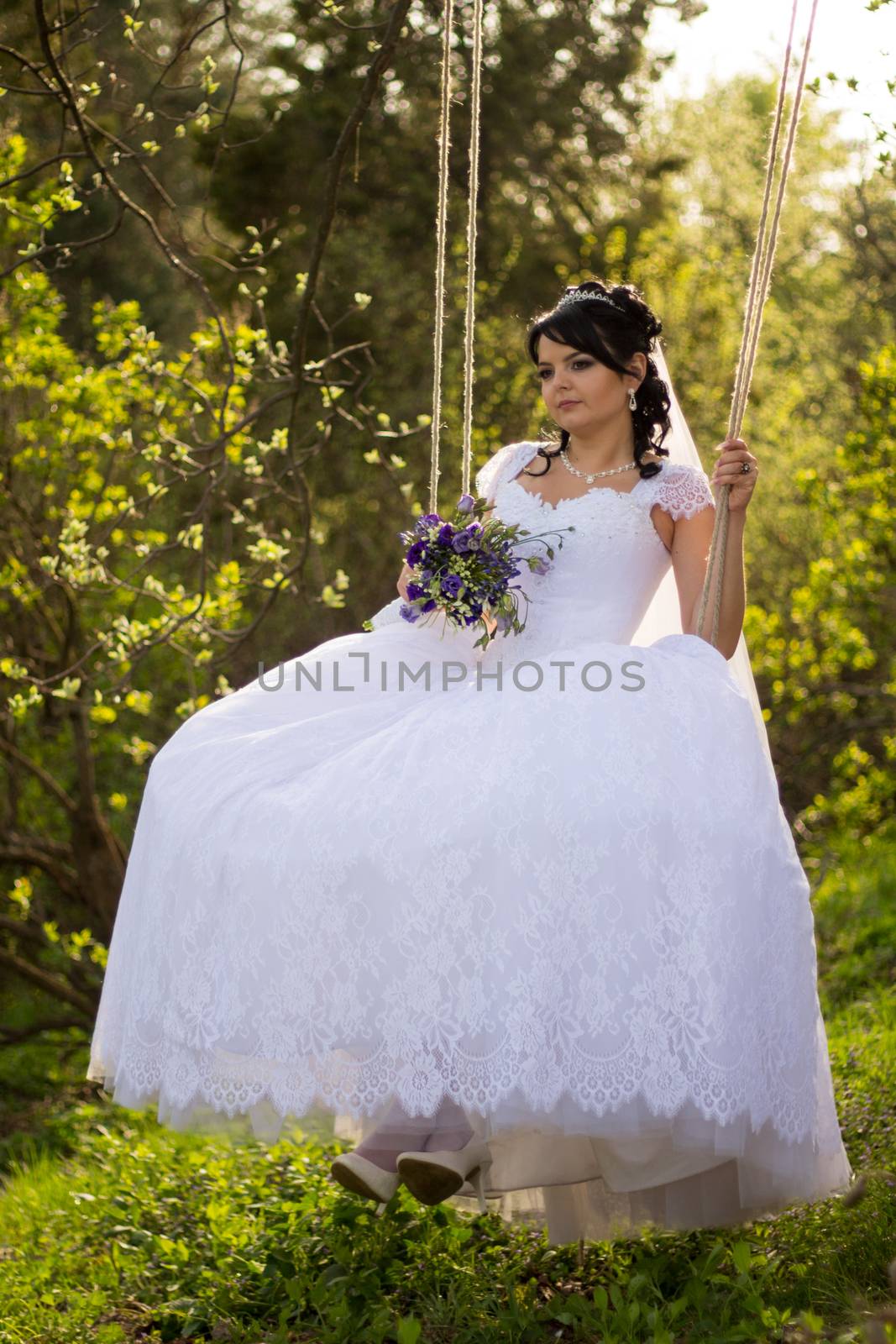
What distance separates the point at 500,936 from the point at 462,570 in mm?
934

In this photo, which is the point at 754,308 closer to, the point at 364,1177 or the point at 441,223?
the point at 441,223

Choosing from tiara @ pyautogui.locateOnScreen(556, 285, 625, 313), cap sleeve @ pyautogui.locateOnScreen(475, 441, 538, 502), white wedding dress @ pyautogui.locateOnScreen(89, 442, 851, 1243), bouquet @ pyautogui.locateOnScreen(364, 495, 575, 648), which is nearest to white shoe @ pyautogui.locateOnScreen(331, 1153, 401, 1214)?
white wedding dress @ pyautogui.locateOnScreen(89, 442, 851, 1243)

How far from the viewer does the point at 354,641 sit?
310 centimetres

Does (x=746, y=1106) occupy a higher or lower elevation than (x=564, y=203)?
lower

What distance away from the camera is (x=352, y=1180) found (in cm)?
256

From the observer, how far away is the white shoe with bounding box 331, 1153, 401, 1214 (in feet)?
8.37

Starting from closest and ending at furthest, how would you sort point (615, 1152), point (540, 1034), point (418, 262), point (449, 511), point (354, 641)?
1. point (540, 1034)
2. point (615, 1152)
3. point (354, 641)
4. point (449, 511)
5. point (418, 262)

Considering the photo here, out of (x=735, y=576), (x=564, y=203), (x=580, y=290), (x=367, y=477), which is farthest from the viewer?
(x=564, y=203)

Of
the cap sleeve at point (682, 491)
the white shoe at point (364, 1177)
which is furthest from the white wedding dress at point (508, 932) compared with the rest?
the cap sleeve at point (682, 491)

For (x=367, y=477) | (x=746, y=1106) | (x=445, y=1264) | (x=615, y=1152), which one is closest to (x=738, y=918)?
(x=746, y=1106)

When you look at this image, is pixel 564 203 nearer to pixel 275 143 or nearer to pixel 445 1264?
pixel 275 143

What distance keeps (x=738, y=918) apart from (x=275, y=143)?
8.46 metres

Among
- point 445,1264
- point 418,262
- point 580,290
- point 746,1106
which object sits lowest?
point 445,1264

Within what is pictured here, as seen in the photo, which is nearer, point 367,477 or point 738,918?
point 738,918
